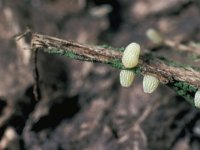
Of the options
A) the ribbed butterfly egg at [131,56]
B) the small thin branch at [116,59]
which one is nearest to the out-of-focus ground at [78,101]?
the small thin branch at [116,59]

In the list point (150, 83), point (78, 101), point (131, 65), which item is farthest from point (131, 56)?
point (78, 101)

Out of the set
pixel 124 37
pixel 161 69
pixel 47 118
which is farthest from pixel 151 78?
pixel 124 37

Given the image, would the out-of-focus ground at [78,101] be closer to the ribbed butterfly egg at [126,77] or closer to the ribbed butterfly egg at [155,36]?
the ribbed butterfly egg at [155,36]

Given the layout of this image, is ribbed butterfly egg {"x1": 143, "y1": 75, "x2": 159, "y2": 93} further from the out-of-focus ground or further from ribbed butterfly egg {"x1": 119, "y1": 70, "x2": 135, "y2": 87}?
the out-of-focus ground

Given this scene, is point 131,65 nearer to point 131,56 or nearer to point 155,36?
point 131,56

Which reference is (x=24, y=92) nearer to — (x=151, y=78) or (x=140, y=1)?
(x=151, y=78)

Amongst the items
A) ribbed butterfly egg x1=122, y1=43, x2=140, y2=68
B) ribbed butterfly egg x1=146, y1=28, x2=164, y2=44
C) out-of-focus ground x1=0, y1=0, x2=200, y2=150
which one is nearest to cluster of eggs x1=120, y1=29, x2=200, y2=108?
ribbed butterfly egg x1=122, y1=43, x2=140, y2=68
